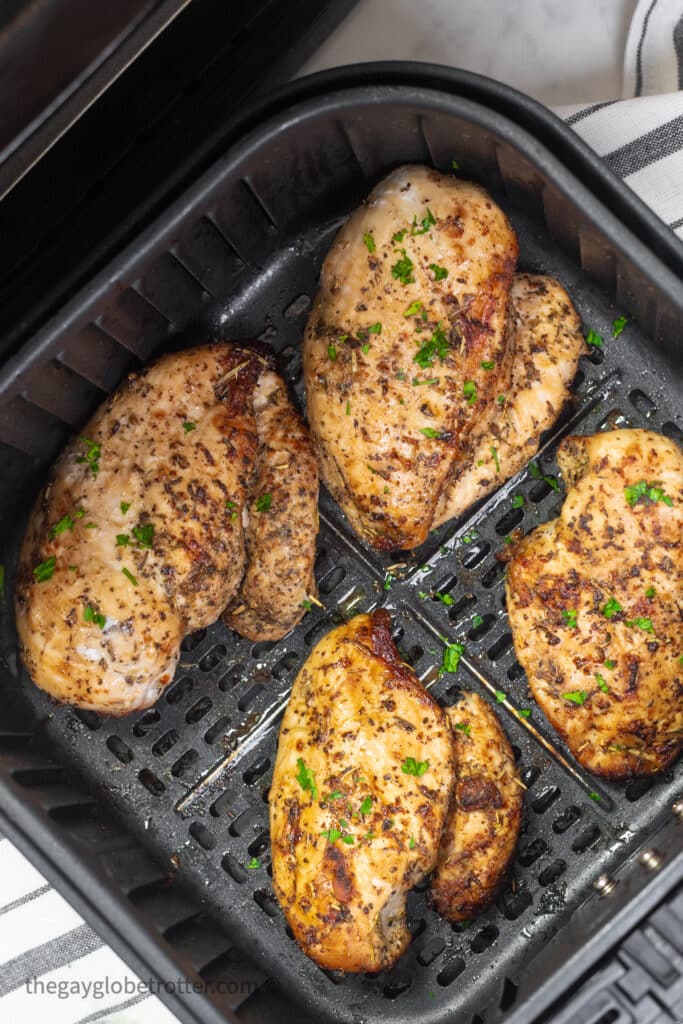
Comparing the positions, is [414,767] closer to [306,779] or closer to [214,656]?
[306,779]

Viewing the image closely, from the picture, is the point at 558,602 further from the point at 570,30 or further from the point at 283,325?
the point at 570,30

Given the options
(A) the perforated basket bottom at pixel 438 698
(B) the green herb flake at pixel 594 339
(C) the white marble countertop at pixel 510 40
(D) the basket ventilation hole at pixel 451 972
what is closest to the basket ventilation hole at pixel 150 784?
(A) the perforated basket bottom at pixel 438 698

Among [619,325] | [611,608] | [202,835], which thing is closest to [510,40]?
[619,325]

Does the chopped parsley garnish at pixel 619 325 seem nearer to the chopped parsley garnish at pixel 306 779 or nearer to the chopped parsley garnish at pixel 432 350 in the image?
the chopped parsley garnish at pixel 432 350

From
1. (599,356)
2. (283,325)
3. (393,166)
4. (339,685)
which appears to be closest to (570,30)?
(393,166)

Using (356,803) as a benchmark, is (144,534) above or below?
above

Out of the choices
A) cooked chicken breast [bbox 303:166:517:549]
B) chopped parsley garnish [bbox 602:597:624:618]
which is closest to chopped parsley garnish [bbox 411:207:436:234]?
cooked chicken breast [bbox 303:166:517:549]

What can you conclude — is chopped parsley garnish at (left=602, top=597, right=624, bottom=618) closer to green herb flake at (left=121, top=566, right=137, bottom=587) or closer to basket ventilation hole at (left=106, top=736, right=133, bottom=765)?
green herb flake at (left=121, top=566, right=137, bottom=587)
